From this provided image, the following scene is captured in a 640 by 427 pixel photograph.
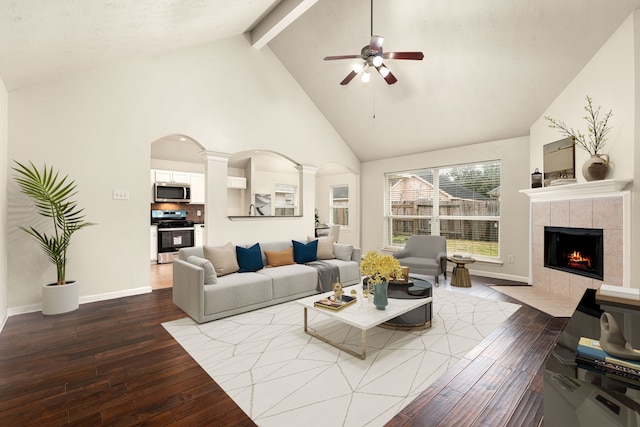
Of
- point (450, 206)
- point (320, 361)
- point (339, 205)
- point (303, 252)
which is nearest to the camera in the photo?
point (320, 361)

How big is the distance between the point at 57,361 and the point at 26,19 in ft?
8.40

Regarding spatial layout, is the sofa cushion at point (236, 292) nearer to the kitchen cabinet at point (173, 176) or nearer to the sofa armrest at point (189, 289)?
the sofa armrest at point (189, 289)

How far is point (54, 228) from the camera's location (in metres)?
3.67

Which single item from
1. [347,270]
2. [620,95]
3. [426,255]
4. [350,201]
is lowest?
[347,270]

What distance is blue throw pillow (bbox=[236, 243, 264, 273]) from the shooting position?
4051 mm

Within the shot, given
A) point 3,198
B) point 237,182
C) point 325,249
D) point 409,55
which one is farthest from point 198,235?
point 409,55

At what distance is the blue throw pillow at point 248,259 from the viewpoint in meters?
4.05

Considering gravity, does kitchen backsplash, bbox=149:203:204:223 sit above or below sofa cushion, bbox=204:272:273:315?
above

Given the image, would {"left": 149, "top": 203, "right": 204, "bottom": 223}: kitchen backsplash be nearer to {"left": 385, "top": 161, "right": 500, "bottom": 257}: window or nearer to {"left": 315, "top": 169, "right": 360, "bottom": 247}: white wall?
{"left": 315, "top": 169, "right": 360, "bottom": 247}: white wall

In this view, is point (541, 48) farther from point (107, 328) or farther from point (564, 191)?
point (107, 328)

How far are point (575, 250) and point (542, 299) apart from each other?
84cm

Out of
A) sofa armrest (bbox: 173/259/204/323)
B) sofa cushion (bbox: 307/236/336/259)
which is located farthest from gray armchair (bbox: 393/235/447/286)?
sofa armrest (bbox: 173/259/204/323)

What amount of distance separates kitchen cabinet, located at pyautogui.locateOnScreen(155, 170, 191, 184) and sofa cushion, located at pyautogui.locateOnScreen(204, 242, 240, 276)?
3981mm

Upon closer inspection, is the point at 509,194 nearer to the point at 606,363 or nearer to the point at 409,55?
the point at 409,55
